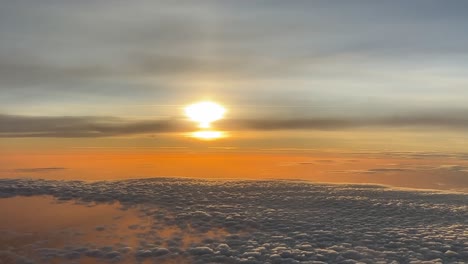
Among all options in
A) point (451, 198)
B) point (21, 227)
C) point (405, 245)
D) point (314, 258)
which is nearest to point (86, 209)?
point (21, 227)

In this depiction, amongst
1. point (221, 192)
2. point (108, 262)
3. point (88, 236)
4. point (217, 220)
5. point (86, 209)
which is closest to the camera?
point (108, 262)

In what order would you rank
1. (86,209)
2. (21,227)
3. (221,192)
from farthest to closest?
(221,192) → (86,209) → (21,227)

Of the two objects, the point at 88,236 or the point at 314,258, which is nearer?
the point at 314,258

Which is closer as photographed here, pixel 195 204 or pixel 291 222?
pixel 291 222

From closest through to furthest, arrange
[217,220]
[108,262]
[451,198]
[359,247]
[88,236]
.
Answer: [108,262] → [359,247] → [88,236] → [217,220] → [451,198]

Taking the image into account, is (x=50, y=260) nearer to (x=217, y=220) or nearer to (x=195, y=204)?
(x=217, y=220)

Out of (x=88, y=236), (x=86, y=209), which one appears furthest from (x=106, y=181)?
(x=88, y=236)

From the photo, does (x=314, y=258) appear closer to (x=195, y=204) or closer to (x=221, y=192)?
(x=195, y=204)

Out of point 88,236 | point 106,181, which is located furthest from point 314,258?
point 106,181
